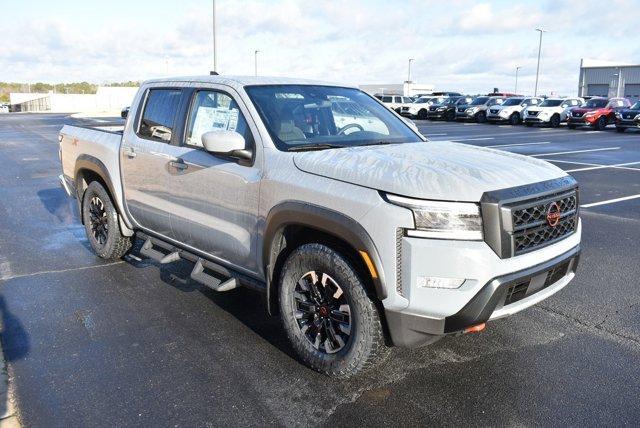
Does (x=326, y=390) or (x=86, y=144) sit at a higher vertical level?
(x=86, y=144)

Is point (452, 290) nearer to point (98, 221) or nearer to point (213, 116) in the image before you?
point (213, 116)

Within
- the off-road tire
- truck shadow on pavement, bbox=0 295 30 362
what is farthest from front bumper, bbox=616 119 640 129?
truck shadow on pavement, bbox=0 295 30 362

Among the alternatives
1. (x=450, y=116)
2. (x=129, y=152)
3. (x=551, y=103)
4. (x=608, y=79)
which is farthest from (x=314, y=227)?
(x=608, y=79)

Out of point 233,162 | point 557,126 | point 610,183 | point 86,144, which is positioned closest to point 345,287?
point 233,162

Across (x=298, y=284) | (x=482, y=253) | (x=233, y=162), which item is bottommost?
(x=298, y=284)

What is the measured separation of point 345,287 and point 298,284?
17.8 inches

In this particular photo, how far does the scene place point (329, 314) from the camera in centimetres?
349

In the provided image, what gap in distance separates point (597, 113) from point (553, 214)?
29.3 metres

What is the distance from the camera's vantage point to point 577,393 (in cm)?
337

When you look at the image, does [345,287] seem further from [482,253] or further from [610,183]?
[610,183]

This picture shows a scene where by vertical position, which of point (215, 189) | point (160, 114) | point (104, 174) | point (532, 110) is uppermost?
point (160, 114)

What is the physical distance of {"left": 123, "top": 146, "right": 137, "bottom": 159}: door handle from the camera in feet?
17.0

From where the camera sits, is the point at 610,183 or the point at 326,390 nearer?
the point at 326,390

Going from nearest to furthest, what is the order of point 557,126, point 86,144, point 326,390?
point 326,390 → point 86,144 → point 557,126
